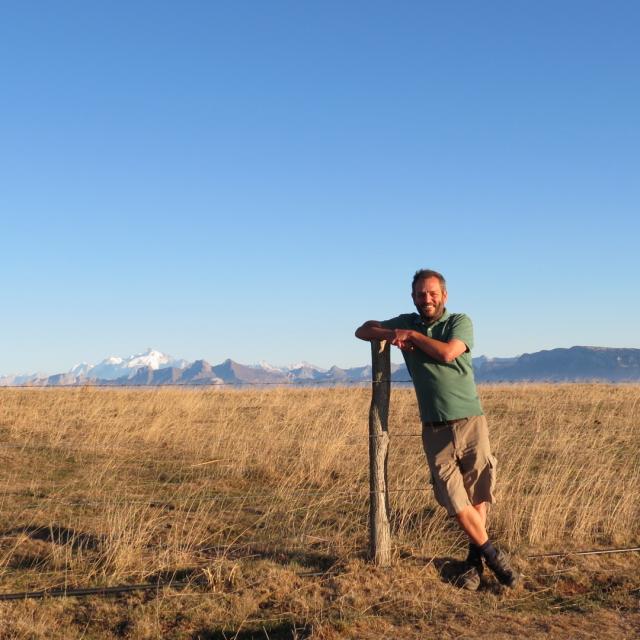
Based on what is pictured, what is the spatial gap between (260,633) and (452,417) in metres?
2.02

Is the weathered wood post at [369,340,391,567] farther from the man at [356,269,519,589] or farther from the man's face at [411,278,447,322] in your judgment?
the man's face at [411,278,447,322]

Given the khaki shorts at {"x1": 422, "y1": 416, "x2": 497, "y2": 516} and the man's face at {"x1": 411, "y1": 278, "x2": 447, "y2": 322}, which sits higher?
the man's face at {"x1": 411, "y1": 278, "x2": 447, "y2": 322}

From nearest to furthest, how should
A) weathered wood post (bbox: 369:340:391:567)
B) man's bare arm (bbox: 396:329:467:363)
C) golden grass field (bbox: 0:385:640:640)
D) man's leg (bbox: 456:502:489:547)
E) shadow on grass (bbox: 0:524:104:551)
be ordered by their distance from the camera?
golden grass field (bbox: 0:385:640:640)
man's bare arm (bbox: 396:329:467:363)
man's leg (bbox: 456:502:489:547)
weathered wood post (bbox: 369:340:391:567)
shadow on grass (bbox: 0:524:104:551)

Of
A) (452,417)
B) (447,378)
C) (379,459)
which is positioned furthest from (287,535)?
(447,378)

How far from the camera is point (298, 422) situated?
13430 millimetres

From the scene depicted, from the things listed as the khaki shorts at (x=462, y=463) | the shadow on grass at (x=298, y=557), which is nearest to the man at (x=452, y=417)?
the khaki shorts at (x=462, y=463)

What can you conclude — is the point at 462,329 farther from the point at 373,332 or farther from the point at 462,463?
the point at 462,463

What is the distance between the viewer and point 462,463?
222 inches

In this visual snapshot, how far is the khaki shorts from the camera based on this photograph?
5.54 metres

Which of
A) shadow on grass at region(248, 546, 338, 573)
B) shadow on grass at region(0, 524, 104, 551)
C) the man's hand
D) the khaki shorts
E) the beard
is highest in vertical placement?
the beard

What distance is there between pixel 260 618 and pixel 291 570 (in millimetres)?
756

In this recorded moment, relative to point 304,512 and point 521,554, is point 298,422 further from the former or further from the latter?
point 521,554

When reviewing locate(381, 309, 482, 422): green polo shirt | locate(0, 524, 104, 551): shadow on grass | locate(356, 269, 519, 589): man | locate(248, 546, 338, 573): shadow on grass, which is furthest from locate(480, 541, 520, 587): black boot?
locate(0, 524, 104, 551): shadow on grass

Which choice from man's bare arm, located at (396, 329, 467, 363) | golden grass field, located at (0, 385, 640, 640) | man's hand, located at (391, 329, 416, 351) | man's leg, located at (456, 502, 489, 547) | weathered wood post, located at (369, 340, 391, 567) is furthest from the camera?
weathered wood post, located at (369, 340, 391, 567)
